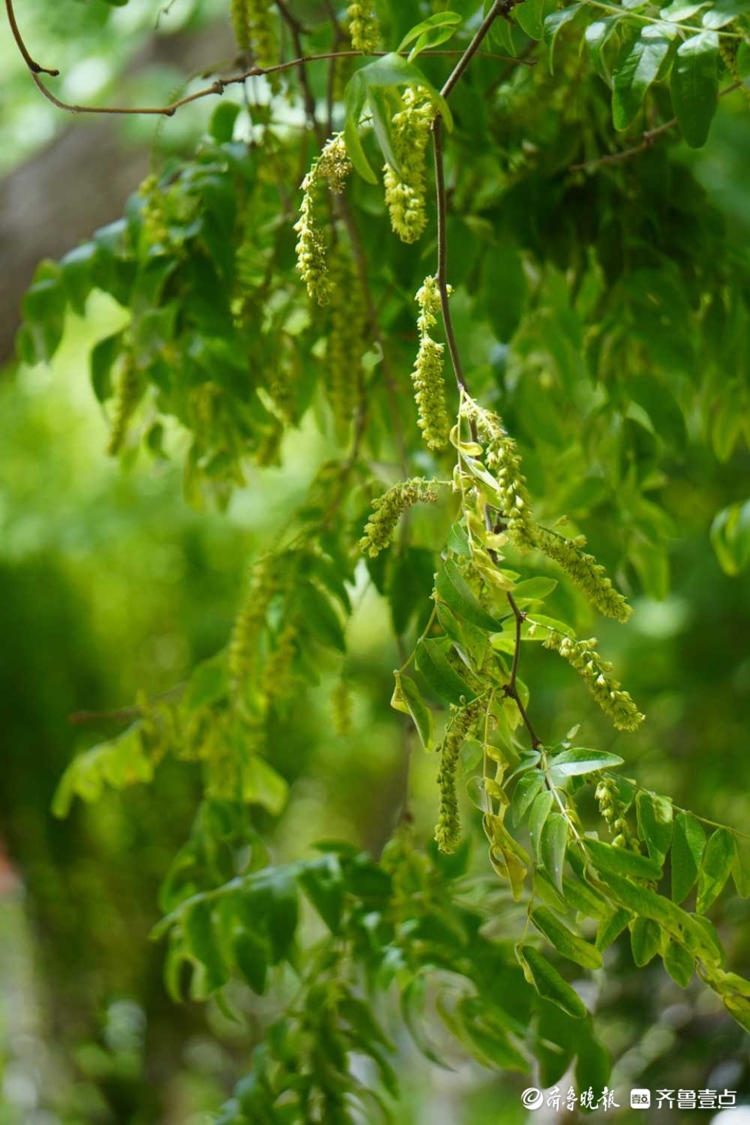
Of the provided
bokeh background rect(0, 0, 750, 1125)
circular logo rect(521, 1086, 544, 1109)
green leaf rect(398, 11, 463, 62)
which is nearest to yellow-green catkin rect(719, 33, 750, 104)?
green leaf rect(398, 11, 463, 62)

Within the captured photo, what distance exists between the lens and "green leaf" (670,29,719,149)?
0.54 meters

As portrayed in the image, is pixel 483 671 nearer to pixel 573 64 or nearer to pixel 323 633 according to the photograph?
pixel 323 633

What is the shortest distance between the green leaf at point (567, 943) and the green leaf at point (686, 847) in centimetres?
7

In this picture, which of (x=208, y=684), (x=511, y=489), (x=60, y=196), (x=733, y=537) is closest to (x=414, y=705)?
(x=511, y=489)

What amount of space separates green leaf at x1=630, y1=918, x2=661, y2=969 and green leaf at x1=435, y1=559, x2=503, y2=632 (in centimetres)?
16

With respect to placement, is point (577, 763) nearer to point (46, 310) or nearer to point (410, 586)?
point (410, 586)

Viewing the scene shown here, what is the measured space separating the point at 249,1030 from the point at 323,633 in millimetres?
3002

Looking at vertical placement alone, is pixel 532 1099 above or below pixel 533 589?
below

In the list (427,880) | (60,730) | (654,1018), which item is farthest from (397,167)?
(60,730)

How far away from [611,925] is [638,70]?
1.36 ft

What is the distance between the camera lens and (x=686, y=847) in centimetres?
56

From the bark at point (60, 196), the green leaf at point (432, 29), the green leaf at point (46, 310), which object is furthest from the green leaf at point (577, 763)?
the bark at point (60, 196)

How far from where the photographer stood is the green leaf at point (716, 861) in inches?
21.8

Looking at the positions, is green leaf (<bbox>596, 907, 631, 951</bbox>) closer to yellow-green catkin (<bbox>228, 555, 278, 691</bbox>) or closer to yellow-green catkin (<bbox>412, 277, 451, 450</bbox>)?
yellow-green catkin (<bbox>412, 277, 451, 450</bbox>)
